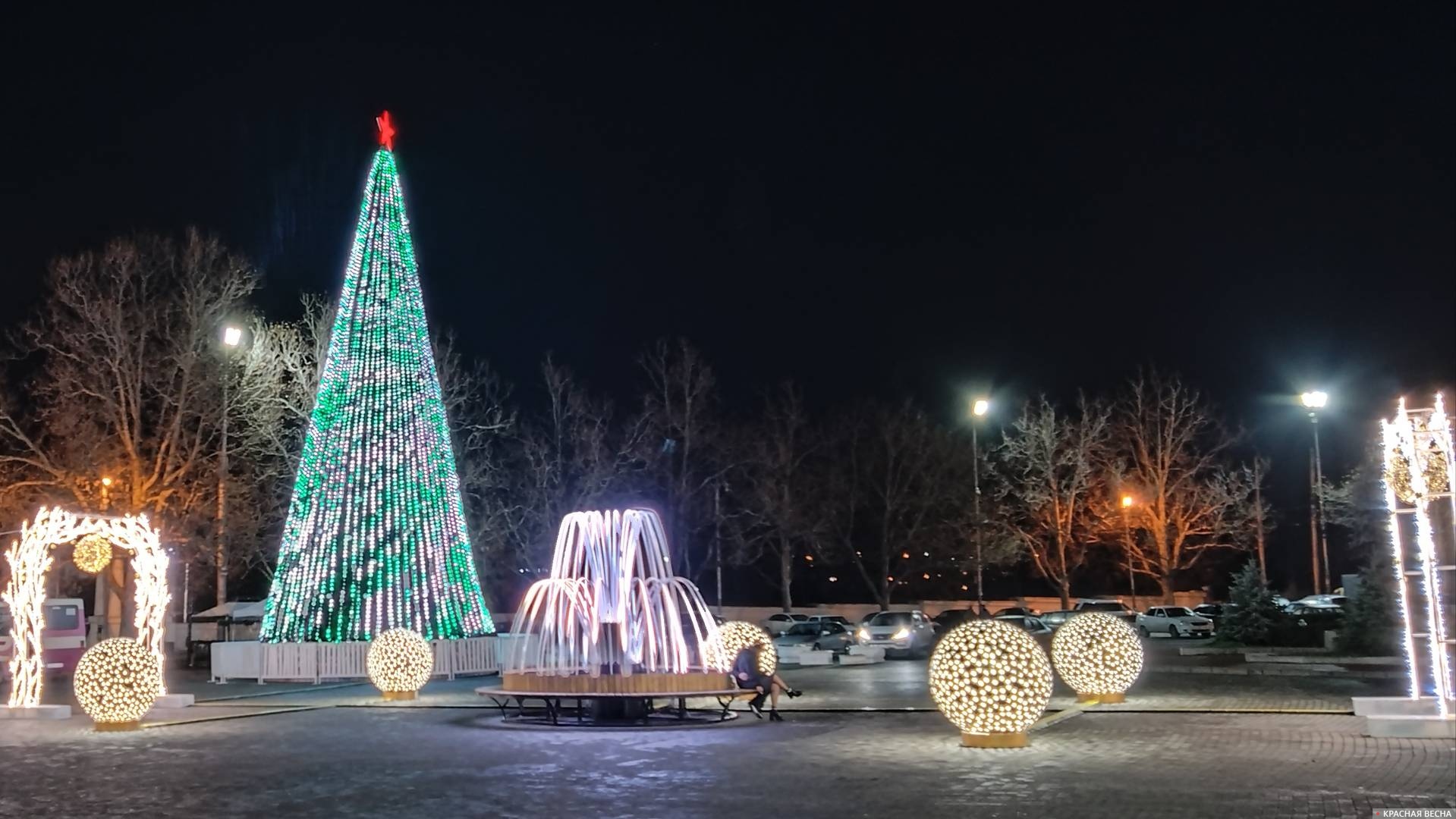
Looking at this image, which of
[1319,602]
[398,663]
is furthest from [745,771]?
[1319,602]

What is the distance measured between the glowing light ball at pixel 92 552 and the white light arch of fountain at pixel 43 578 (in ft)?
1.35

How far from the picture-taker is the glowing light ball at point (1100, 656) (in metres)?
17.8

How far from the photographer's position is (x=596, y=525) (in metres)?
17.9

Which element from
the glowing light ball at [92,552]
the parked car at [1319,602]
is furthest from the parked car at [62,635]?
the parked car at [1319,602]

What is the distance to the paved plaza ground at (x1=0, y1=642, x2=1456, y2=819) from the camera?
1013 cm

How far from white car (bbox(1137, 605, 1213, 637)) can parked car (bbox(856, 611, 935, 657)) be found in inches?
346

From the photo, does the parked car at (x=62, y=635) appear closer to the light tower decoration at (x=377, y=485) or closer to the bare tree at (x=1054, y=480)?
the light tower decoration at (x=377, y=485)

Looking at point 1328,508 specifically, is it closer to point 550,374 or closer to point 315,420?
point 550,374

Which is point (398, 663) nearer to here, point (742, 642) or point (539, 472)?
point (742, 642)

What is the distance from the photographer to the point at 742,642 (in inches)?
840

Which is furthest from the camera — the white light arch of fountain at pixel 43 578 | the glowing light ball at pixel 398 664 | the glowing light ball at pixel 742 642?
the glowing light ball at pixel 398 664

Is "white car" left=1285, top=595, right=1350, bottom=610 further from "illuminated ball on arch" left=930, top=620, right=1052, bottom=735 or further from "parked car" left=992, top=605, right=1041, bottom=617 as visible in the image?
"illuminated ball on arch" left=930, top=620, right=1052, bottom=735

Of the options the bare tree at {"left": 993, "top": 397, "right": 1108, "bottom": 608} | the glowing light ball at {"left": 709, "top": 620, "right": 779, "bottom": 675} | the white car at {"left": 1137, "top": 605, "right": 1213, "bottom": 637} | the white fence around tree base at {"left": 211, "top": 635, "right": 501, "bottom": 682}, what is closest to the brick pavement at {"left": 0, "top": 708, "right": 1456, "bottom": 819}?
the glowing light ball at {"left": 709, "top": 620, "right": 779, "bottom": 675}

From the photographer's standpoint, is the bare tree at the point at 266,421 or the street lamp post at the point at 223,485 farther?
the bare tree at the point at 266,421
